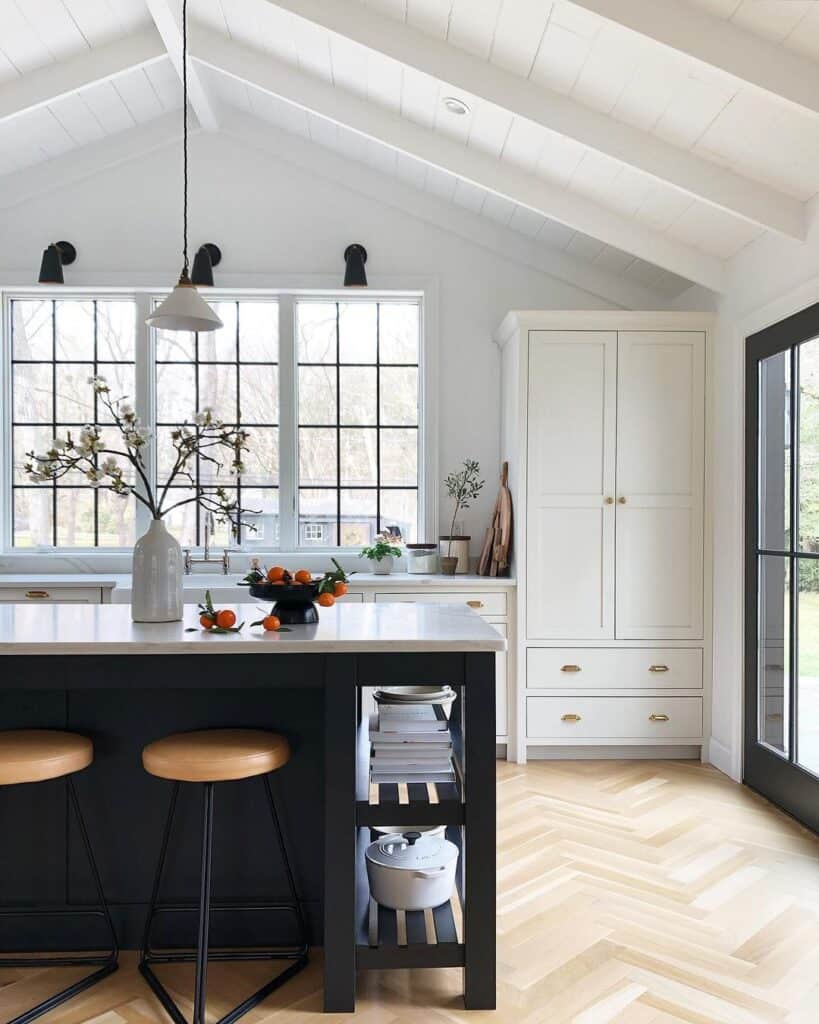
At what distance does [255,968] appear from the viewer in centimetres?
230

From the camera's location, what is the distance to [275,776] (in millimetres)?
2404

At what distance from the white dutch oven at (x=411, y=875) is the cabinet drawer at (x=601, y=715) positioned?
1.92 metres

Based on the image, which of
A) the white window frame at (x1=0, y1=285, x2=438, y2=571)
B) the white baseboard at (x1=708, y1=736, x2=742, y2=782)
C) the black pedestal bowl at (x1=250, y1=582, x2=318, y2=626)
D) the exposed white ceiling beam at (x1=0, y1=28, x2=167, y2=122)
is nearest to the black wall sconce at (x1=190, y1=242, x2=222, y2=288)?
the white window frame at (x1=0, y1=285, x2=438, y2=571)

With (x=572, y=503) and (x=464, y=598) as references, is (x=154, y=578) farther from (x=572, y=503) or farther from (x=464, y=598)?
(x=572, y=503)

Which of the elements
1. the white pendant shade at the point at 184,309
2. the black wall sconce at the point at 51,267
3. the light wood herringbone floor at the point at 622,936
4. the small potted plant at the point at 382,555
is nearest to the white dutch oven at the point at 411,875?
the light wood herringbone floor at the point at 622,936

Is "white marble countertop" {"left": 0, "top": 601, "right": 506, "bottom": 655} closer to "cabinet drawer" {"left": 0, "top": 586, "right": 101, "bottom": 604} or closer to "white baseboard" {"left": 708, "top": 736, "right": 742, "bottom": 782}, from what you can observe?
"cabinet drawer" {"left": 0, "top": 586, "right": 101, "bottom": 604}

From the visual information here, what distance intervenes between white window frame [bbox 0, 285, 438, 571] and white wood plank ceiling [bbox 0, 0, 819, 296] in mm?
703

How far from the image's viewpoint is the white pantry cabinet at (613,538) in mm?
4184

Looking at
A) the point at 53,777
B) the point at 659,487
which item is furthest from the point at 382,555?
the point at 53,777

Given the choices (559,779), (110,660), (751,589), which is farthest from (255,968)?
(751,589)

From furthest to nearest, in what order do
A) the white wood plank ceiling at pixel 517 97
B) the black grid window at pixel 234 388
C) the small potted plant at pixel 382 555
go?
the black grid window at pixel 234 388 → the small potted plant at pixel 382 555 → the white wood plank ceiling at pixel 517 97

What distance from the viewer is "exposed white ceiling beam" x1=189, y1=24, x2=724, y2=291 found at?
398 centimetres

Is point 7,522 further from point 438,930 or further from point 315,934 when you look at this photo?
point 438,930

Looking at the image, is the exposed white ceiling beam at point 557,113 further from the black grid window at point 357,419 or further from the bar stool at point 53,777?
the bar stool at point 53,777
